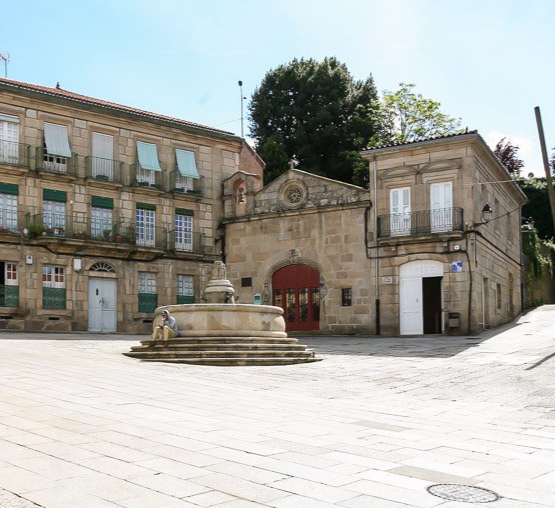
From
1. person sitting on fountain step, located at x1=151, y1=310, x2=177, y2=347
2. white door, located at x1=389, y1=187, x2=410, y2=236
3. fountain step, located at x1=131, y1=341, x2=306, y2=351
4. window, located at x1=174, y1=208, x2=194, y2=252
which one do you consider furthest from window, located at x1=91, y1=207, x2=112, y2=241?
fountain step, located at x1=131, y1=341, x2=306, y2=351

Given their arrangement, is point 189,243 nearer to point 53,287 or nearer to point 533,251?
point 53,287

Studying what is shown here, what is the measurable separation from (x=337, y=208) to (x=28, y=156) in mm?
12120

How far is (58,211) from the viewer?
91.9ft

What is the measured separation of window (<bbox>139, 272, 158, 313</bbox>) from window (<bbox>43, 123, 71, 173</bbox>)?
5.50 m

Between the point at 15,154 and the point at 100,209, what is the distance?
398 cm

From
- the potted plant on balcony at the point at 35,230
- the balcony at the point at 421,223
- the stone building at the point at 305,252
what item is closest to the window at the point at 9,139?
the potted plant on balcony at the point at 35,230

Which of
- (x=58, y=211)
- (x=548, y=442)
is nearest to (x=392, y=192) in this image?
(x=58, y=211)

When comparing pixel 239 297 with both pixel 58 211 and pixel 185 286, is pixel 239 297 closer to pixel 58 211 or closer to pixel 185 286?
pixel 185 286

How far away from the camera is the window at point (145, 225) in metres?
30.2

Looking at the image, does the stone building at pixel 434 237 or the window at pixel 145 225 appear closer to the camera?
the stone building at pixel 434 237

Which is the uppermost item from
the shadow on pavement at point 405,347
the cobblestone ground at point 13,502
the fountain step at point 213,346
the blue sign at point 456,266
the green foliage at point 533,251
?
the green foliage at point 533,251

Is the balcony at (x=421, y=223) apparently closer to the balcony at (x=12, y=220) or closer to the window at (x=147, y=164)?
the window at (x=147, y=164)

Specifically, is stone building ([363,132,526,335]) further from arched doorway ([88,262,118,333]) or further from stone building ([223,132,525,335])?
arched doorway ([88,262,118,333])

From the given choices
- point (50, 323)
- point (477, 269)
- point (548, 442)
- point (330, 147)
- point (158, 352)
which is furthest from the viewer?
point (330, 147)
